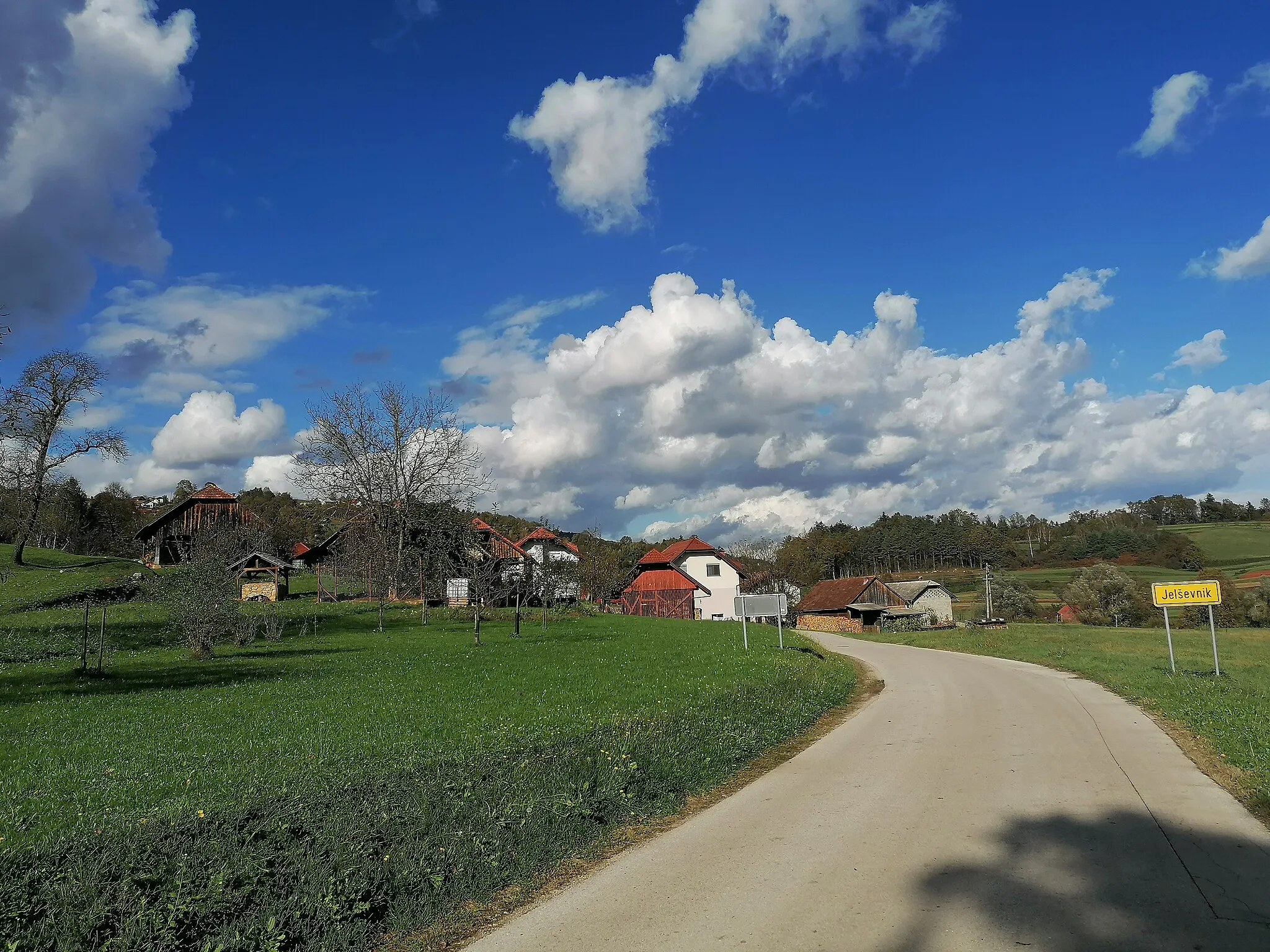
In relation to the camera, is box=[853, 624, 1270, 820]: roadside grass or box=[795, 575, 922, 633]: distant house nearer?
box=[853, 624, 1270, 820]: roadside grass

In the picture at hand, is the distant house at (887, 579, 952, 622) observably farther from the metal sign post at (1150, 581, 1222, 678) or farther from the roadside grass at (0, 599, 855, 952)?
the roadside grass at (0, 599, 855, 952)

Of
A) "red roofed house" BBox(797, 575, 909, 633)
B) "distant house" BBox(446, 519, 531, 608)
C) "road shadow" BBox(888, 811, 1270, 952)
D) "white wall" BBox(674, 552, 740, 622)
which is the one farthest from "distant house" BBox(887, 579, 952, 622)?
"road shadow" BBox(888, 811, 1270, 952)

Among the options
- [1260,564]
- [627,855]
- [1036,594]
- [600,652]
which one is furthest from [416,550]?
[1260,564]

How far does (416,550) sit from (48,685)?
31.3 meters

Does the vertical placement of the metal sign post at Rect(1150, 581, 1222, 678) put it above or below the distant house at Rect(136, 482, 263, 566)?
below

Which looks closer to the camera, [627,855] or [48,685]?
[627,855]

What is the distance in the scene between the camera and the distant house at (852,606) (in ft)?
244

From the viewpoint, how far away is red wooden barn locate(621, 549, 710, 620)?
71.0m

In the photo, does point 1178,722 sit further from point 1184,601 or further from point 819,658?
point 819,658

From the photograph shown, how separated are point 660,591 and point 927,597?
3295cm

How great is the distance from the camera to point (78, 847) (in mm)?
6379

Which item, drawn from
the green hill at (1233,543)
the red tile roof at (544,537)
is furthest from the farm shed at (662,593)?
the green hill at (1233,543)

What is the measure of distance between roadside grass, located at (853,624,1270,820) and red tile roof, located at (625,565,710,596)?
18.5m

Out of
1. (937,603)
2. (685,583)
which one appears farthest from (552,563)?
(937,603)
